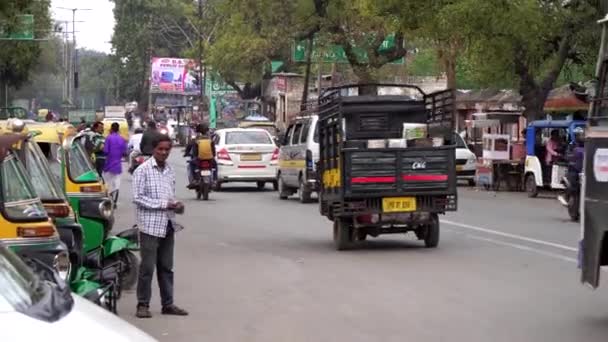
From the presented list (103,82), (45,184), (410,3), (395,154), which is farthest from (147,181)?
(103,82)

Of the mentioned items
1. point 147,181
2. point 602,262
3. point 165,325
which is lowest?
point 165,325

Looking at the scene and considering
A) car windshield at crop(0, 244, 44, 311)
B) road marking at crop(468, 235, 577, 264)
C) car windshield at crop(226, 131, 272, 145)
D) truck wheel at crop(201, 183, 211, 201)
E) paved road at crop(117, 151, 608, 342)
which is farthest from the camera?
car windshield at crop(226, 131, 272, 145)

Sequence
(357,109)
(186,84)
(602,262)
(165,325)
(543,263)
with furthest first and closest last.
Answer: (186,84) → (357,109) → (543,263) → (165,325) → (602,262)

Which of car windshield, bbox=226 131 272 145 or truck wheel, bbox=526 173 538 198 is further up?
car windshield, bbox=226 131 272 145

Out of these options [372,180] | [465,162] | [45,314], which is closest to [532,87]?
[465,162]

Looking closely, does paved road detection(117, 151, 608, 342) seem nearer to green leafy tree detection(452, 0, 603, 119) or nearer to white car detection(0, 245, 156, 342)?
white car detection(0, 245, 156, 342)

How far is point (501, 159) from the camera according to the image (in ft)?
101

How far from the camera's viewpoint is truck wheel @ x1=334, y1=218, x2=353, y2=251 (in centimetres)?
1559

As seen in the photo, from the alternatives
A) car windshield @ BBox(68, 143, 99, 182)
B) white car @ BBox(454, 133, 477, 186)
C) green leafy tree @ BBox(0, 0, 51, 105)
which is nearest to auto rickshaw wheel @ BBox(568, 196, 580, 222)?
car windshield @ BBox(68, 143, 99, 182)

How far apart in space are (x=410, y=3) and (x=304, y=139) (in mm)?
6599

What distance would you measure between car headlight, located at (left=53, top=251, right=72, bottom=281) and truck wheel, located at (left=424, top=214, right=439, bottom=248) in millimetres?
7885

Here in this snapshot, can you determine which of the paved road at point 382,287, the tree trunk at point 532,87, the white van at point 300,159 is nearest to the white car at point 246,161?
the white van at point 300,159

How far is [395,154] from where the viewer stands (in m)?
15.2

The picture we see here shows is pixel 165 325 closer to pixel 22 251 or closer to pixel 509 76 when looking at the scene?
pixel 22 251
